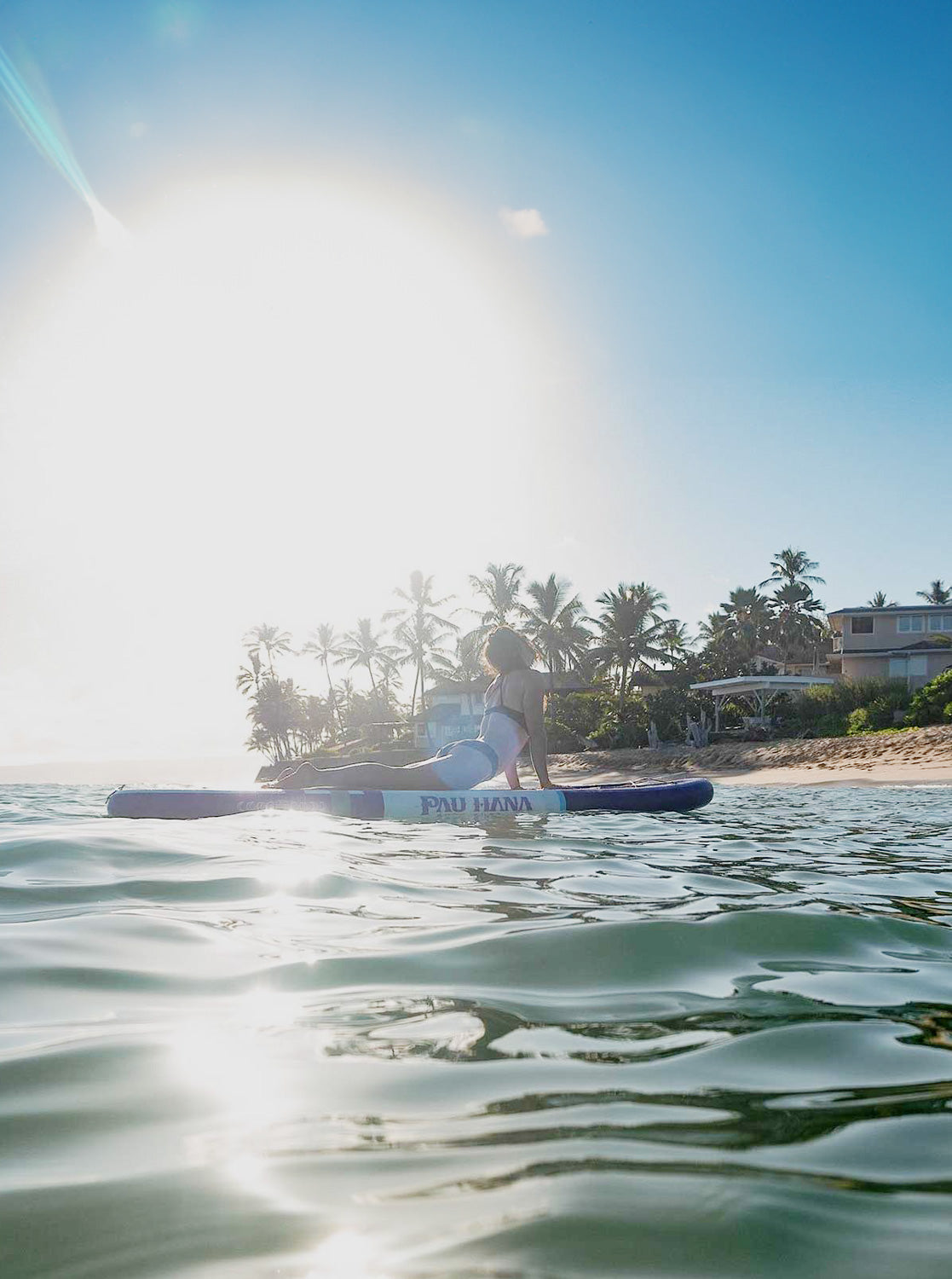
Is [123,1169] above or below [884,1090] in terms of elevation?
above

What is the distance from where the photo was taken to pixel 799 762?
25.6 meters

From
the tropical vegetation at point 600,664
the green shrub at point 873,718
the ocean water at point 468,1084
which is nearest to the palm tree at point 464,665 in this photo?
the tropical vegetation at point 600,664

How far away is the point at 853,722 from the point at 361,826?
27.3 metres

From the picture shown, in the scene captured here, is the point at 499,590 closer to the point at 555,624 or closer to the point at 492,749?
the point at 555,624

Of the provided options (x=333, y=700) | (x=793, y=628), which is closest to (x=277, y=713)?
(x=333, y=700)

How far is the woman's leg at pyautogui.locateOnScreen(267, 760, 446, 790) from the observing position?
6.77m

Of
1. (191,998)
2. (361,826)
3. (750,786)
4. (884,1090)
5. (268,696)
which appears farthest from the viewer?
(268,696)

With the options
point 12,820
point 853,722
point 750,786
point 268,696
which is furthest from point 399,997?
point 268,696

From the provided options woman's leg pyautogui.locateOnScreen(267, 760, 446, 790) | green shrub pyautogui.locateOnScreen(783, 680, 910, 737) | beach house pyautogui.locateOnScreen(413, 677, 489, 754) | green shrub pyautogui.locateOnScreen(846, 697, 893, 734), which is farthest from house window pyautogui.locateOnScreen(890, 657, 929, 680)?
woman's leg pyautogui.locateOnScreen(267, 760, 446, 790)

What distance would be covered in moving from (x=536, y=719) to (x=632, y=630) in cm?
3977

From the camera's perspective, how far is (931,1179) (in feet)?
3.69

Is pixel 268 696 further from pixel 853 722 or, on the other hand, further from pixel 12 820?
pixel 12 820

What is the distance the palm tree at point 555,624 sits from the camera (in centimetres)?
4803

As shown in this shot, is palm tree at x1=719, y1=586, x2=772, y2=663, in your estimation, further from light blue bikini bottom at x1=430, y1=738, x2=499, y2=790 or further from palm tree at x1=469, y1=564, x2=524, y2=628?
light blue bikini bottom at x1=430, y1=738, x2=499, y2=790
